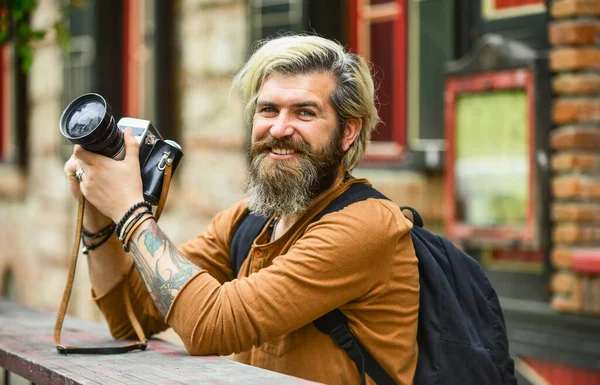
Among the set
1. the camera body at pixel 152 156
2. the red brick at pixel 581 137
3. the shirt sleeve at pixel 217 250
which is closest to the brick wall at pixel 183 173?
the red brick at pixel 581 137

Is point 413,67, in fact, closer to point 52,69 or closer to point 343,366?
point 343,366

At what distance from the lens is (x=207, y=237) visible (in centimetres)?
293

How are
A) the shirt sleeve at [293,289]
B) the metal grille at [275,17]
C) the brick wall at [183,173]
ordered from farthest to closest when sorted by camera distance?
the brick wall at [183,173]
the metal grille at [275,17]
the shirt sleeve at [293,289]

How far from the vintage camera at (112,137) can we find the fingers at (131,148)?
0.6 inches

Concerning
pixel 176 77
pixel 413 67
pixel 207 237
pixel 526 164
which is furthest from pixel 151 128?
pixel 176 77

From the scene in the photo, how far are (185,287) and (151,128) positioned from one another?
0.48 m

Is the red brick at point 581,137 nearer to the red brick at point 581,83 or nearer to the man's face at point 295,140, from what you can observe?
the red brick at point 581,83

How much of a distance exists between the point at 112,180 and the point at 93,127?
0.15m

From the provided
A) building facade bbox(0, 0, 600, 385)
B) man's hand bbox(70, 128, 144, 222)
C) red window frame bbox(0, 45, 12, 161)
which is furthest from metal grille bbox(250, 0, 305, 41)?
red window frame bbox(0, 45, 12, 161)

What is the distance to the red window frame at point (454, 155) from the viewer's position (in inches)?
175

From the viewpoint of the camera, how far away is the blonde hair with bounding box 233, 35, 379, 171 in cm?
263

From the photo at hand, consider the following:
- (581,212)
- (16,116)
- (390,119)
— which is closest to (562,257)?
(581,212)

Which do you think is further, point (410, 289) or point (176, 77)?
point (176, 77)

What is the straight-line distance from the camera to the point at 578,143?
14.0 feet
